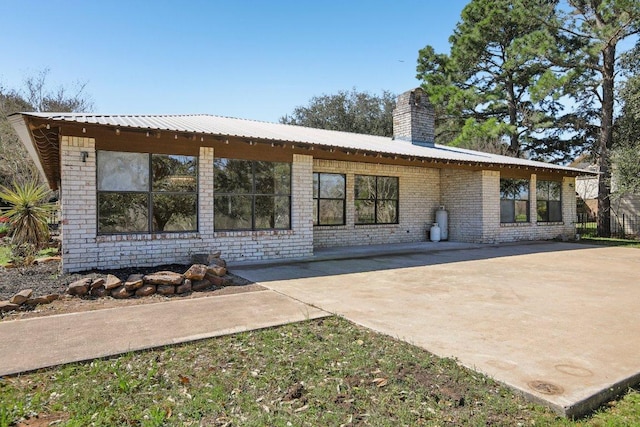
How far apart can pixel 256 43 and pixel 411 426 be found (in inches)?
517

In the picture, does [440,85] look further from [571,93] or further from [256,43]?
[256,43]

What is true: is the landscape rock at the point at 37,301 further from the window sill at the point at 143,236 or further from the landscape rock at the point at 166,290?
the window sill at the point at 143,236

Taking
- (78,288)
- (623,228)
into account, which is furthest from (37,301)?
(623,228)

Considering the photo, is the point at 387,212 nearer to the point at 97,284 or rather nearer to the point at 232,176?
the point at 232,176

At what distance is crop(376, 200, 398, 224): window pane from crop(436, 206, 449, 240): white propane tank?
1.84 metres

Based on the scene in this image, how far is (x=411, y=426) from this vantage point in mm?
2402

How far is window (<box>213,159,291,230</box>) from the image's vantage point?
860cm

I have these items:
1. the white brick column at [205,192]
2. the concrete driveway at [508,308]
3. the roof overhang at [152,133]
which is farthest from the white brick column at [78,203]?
the concrete driveway at [508,308]

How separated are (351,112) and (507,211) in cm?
1970

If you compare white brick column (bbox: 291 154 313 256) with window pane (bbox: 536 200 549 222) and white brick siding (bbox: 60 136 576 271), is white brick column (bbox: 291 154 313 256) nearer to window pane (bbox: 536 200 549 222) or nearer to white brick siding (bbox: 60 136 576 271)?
white brick siding (bbox: 60 136 576 271)

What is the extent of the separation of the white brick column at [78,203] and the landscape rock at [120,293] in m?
1.62

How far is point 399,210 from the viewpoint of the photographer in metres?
13.2

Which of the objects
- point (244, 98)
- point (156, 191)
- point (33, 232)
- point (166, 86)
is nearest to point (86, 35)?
point (166, 86)

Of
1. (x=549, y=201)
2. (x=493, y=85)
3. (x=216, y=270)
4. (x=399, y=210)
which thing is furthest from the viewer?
(x=493, y=85)
